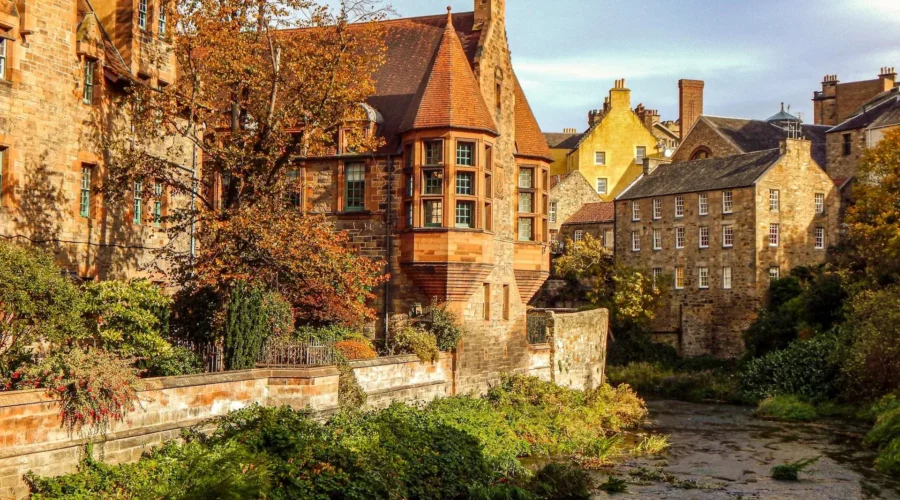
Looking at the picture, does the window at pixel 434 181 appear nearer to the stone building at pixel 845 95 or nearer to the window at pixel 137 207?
the window at pixel 137 207

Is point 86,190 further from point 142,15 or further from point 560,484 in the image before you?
point 560,484

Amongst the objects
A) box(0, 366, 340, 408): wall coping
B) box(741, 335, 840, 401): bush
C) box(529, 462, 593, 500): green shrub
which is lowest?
box(529, 462, 593, 500): green shrub

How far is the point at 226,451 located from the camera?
62.8ft

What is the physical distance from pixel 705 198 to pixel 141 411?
147 feet

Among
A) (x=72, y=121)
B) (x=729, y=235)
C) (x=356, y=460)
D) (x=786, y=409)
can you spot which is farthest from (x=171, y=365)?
(x=729, y=235)

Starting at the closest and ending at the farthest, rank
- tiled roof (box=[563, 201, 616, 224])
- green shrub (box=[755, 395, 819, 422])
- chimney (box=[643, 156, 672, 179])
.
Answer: green shrub (box=[755, 395, 819, 422]) → chimney (box=[643, 156, 672, 179]) → tiled roof (box=[563, 201, 616, 224])

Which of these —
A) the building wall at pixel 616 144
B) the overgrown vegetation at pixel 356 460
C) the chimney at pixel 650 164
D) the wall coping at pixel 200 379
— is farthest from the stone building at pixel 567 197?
the wall coping at pixel 200 379

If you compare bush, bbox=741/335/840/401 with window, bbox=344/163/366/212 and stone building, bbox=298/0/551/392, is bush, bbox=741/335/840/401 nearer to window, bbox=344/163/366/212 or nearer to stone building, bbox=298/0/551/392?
stone building, bbox=298/0/551/392

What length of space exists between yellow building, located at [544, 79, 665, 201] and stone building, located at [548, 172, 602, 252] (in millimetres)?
4405

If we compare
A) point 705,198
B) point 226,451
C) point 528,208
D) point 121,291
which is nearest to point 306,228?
point 121,291

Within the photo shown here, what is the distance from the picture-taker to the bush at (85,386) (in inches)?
660

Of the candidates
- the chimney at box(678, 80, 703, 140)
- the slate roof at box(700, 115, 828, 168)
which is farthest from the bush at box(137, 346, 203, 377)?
the chimney at box(678, 80, 703, 140)

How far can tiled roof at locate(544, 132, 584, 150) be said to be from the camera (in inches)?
3282

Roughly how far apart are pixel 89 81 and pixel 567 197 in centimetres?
4707
